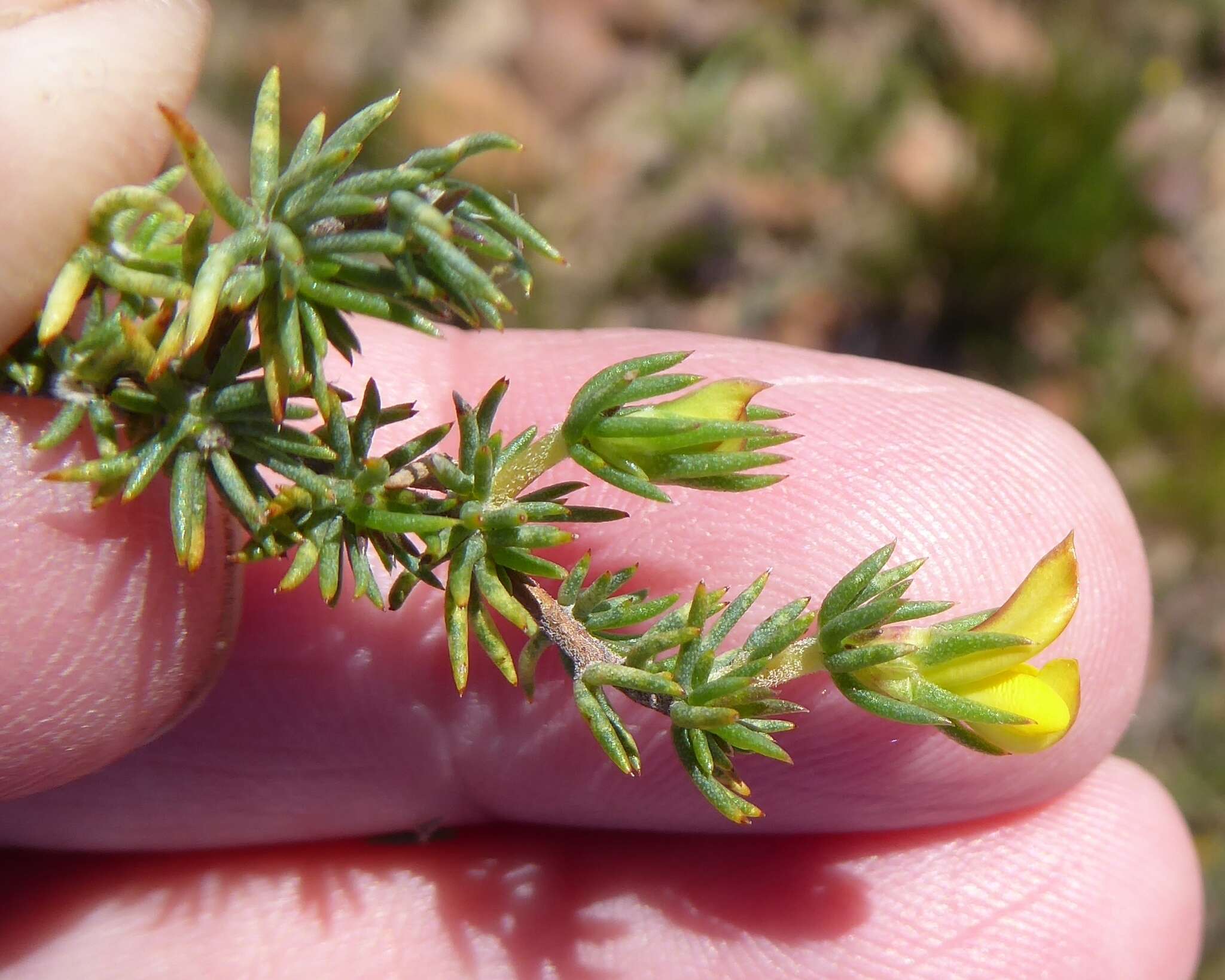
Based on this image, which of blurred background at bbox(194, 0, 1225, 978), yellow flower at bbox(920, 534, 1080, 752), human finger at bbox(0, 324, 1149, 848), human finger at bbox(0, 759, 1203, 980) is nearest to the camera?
yellow flower at bbox(920, 534, 1080, 752)

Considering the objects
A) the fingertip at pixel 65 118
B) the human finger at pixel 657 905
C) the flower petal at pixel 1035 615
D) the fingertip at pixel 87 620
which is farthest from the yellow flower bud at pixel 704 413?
the human finger at pixel 657 905

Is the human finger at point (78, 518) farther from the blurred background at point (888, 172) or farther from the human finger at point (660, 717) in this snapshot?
the blurred background at point (888, 172)

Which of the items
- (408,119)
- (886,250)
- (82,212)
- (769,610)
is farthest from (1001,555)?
(408,119)

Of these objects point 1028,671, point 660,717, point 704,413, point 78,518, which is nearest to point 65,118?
point 78,518

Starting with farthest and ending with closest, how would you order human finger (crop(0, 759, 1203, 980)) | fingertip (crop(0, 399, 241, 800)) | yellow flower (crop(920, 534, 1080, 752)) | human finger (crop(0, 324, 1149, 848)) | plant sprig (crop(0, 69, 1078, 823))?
human finger (crop(0, 759, 1203, 980)) → human finger (crop(0, 324, 1149, 848)) → fingertip (crop(0, 399, 241, 800)) → yellow flower (crop(920, 534, 1080, 752)) → plant sprig (crop(0, 69, 1078, 823))

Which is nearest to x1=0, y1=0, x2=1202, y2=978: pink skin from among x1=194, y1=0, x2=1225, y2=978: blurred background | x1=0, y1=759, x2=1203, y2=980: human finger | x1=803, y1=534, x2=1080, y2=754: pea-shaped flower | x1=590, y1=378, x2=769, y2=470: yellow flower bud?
x1=0, y1=759, x2=1203, y2=980: human finger

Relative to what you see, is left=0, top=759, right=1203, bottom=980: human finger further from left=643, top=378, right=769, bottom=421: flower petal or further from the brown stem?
left=643, top=378, right=769, bottom=421: flower petal

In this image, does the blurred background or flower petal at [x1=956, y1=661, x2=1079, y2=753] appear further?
the blurred background
